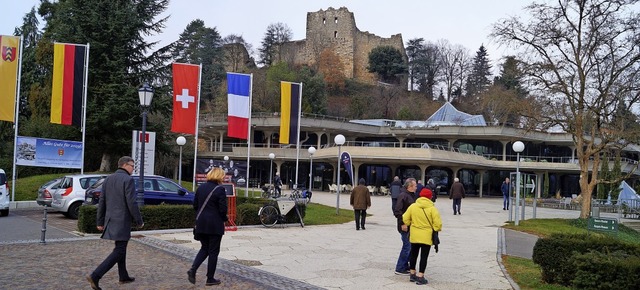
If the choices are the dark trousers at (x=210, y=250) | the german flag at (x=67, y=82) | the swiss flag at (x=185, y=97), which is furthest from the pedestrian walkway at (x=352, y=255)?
the german flag at (x=67, y=82)

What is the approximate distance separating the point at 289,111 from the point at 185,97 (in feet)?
18.0

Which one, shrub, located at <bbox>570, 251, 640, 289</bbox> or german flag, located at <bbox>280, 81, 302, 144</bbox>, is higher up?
german flag, located at <bbox>280, 81, 302, 144</bbox>

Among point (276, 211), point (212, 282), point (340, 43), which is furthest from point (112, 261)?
point (340, 43)

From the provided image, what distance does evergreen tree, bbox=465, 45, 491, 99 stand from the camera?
8976 centimetres

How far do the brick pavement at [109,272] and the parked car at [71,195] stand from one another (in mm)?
6352

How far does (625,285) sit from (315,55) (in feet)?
287

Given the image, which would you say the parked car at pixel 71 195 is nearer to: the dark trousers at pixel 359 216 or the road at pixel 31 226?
the road at pixel 31 226

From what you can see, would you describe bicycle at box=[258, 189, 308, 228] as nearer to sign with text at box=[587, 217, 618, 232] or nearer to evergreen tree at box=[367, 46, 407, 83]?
sign with text at box=[587, 217, 618, 232]

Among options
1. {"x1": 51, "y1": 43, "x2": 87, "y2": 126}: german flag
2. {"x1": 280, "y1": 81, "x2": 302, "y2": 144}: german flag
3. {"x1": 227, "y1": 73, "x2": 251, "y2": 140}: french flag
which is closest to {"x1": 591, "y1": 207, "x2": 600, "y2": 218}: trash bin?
{"x1": 280, "y1": 81, "x2": 302, "y2": 144}: german flag

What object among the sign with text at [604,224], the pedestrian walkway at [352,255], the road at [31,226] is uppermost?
the sign with text at [604,224]

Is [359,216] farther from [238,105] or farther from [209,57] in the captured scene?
[209,57]

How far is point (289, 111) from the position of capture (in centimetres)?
2530

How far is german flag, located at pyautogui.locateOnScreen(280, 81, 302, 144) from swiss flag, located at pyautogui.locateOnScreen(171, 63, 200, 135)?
15.5 ft

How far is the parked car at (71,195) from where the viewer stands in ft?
56.9
